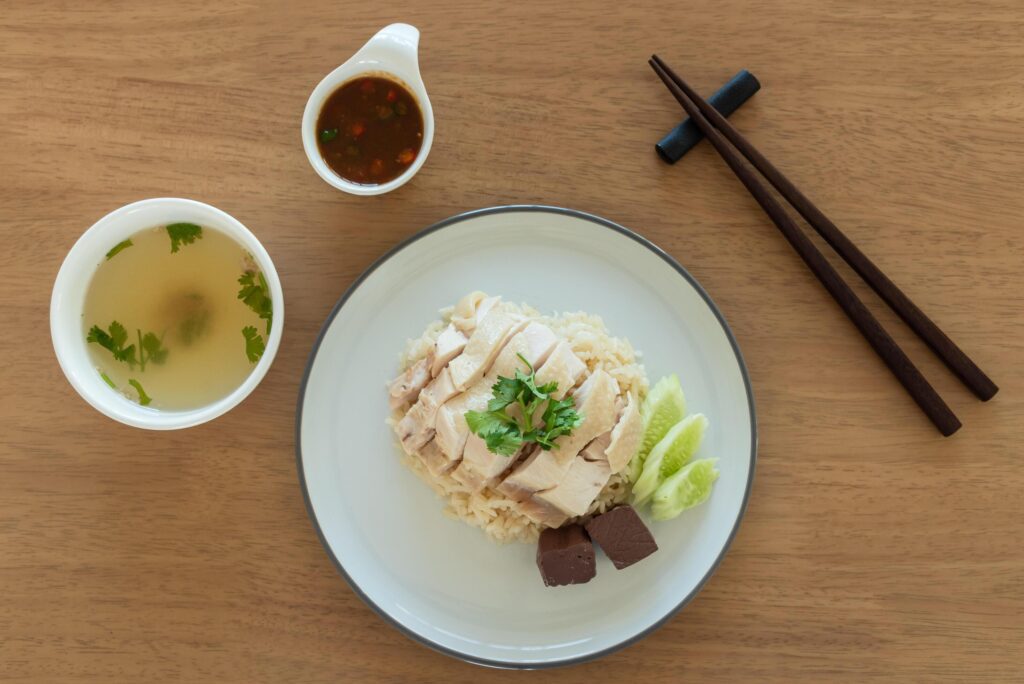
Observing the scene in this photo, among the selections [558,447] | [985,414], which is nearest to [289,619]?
[558,447]

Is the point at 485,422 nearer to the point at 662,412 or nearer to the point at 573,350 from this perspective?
the point at 573,350

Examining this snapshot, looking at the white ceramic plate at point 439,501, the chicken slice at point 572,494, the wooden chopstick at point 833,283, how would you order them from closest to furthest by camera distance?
the chicken slice at point 572,494, the white ceramic plate at point 439,501, the wooden chopstick at point 833,283

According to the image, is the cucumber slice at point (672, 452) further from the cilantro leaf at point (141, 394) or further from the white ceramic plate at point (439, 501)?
the cilantro leaf at point (141, 394)

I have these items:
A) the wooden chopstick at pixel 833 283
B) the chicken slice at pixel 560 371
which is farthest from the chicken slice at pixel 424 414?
the wooden chopstick at pixel 833 283

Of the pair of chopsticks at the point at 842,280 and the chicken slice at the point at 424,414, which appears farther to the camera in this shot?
the pair of chopsticks at the point at 842,280

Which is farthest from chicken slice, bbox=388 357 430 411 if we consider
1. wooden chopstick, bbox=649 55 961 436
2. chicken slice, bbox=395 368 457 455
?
wooden chopstick, bbox=649 55 961 436

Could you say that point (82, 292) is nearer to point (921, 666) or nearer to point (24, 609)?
point (24, 609)
